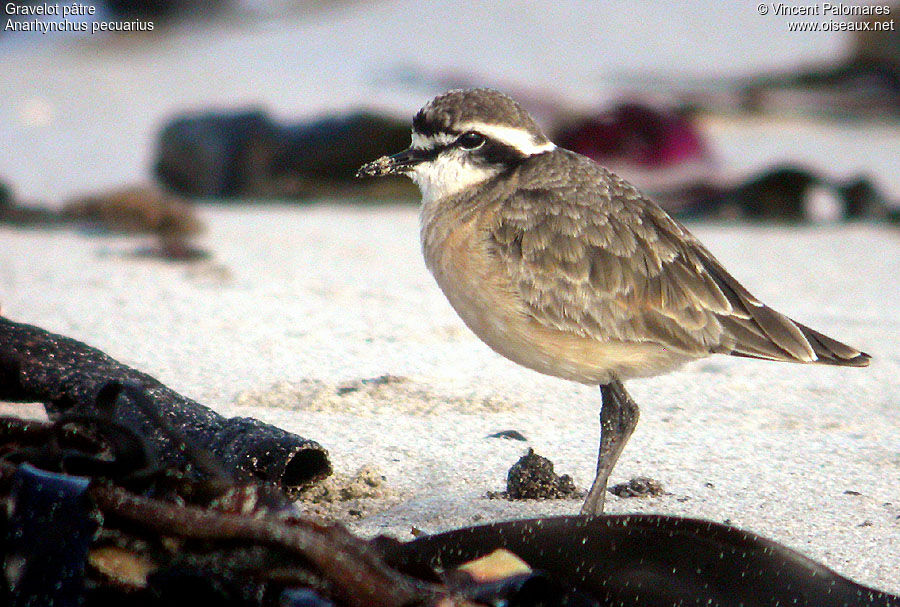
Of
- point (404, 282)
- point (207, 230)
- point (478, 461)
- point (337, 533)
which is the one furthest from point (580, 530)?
point (207, 230)

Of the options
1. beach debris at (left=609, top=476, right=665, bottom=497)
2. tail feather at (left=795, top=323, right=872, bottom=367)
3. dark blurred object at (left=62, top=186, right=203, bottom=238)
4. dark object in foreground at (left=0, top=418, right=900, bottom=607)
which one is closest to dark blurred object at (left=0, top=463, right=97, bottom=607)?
dark object in foreground at (left=0, top=418, right=900, bottom=607)

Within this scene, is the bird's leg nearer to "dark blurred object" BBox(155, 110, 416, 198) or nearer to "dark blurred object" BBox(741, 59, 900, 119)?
"dark blurred object" BBox(155, 110, 416, 198)

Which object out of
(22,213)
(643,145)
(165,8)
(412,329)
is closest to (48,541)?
(412,329)

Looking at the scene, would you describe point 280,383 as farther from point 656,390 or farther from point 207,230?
point 207,230

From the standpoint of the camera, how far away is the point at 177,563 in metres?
1.89

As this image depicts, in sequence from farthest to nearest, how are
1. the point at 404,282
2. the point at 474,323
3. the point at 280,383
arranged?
the point at 404,282, the point at 280,383, the point at 474,323

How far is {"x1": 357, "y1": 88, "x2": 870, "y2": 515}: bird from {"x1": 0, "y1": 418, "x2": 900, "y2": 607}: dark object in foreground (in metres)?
0.74

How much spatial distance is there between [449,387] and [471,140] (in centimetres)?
97

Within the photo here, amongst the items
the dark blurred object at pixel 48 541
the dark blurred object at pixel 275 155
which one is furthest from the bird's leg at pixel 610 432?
the dark blurred object at pixel 275 155

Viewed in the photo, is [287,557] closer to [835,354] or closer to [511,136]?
[511,136]

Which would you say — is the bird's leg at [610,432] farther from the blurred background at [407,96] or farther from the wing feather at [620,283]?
the blurred background at [407,96]

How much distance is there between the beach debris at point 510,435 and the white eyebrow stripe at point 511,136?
0.89 m

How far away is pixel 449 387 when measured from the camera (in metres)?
3.92

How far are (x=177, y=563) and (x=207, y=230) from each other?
17.8 feet
